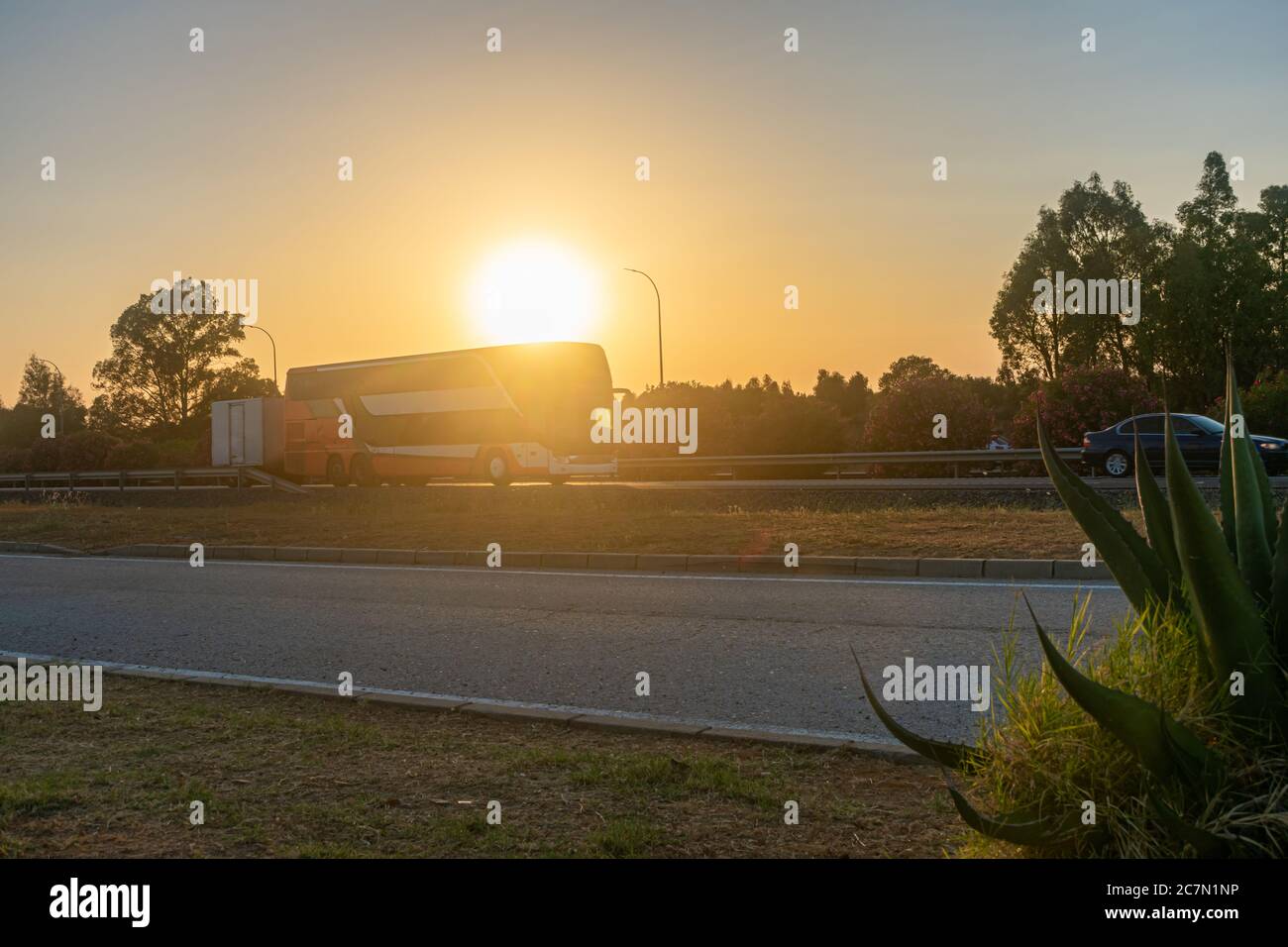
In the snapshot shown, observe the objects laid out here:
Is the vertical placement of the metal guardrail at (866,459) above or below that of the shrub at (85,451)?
below

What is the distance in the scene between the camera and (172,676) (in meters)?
7.46

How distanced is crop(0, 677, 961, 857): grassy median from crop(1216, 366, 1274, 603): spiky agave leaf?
131 cm

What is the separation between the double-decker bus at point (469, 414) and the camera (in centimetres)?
3133

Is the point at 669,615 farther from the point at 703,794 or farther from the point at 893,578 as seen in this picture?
the point at 703,794

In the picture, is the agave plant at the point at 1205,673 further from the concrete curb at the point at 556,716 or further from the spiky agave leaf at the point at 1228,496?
the concrete curb at the point at 556,716

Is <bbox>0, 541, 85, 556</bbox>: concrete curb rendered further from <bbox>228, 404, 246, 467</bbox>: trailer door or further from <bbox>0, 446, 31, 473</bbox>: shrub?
<bbox>0, 446, 31, 473</bbox>: shrub

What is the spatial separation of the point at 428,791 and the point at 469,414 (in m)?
28.2

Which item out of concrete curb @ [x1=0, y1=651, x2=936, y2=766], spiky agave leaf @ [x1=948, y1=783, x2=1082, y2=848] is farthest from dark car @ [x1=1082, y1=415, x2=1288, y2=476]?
spiky agave leaf @ [x1=948, y1=783, x2=1082, y2=848]

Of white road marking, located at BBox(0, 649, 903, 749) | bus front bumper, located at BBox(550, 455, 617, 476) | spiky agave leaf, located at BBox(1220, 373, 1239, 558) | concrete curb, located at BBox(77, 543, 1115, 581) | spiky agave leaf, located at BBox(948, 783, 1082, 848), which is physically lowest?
white road marking, located at BBox(0, 649, 903, 749)

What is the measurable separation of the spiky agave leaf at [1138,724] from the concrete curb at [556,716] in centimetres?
197

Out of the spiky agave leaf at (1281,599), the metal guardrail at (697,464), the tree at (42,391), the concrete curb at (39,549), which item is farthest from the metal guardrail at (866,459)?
the tree at (42,391)

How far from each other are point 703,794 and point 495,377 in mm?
27783

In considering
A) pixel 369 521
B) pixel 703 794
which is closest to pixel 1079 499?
pixel 703 794

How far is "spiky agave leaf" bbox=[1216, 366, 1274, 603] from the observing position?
3334 millimetres
